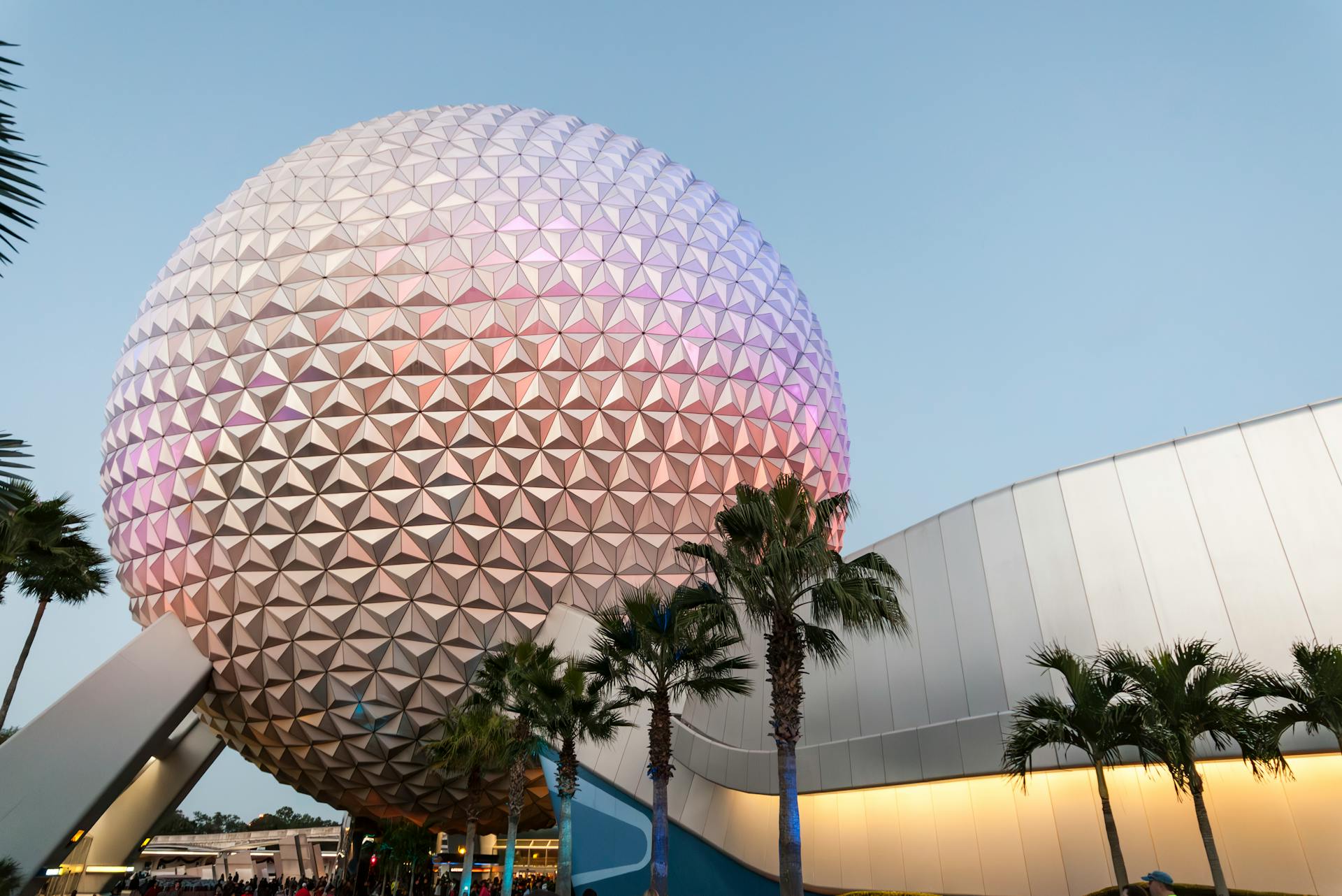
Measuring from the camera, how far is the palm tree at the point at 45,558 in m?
17.2

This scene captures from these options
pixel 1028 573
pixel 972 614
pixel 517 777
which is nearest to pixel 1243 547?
pixel 1028 573

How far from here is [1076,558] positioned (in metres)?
13.1

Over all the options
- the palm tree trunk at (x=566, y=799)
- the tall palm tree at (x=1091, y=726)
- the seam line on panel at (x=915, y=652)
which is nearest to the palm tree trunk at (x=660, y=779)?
the palm tree trunk at (x=566, y=799)

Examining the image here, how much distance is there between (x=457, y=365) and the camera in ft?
65.2

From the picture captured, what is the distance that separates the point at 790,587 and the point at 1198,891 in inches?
258

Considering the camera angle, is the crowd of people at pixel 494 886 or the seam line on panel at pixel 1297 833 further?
the crowd of people at pixel 494 886

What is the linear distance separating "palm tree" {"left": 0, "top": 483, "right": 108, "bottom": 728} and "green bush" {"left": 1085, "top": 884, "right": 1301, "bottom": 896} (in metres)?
19.4

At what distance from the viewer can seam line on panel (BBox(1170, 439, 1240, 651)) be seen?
1135cm

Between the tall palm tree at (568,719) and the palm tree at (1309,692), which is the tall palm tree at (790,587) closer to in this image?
the tall palm tree at (568,719)

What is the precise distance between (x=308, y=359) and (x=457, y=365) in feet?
12.8

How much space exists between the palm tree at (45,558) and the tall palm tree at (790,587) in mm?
13720

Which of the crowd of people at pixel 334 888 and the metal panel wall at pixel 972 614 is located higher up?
the metal panel wall at pixel 972 614

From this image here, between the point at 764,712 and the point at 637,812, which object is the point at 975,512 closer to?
the point at 764,712

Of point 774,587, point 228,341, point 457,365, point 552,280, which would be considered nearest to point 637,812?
point 774,587
